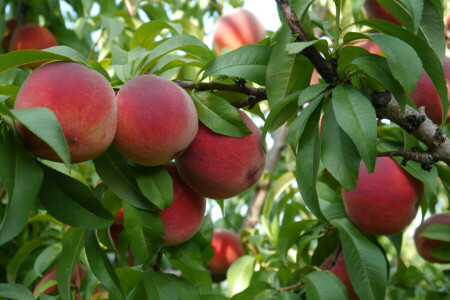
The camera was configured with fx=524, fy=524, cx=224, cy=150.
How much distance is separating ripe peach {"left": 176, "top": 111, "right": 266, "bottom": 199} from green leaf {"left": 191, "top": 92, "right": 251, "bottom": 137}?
3 centimetres

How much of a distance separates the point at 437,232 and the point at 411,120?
0.50 metres

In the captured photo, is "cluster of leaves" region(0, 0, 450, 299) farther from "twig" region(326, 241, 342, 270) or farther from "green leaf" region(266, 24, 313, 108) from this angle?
"twig" region(326, 241, 342, 270)

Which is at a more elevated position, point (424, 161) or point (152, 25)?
point (152, 25)

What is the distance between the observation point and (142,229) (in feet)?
2.62

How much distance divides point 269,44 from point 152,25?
0.73 feet

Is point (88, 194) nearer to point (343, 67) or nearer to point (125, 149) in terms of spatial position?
point (125, 149)

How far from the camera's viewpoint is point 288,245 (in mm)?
1216

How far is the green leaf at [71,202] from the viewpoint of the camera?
72 cm

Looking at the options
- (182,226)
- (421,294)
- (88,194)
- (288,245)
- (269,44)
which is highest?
(269,44)

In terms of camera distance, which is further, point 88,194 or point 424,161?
point 424,161

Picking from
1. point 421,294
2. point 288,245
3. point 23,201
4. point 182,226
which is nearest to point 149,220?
point 182,226

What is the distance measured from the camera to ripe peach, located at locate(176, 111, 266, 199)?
0.82m

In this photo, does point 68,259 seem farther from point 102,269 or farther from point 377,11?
point 377,11

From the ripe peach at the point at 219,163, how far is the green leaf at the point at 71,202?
0.16 metres
